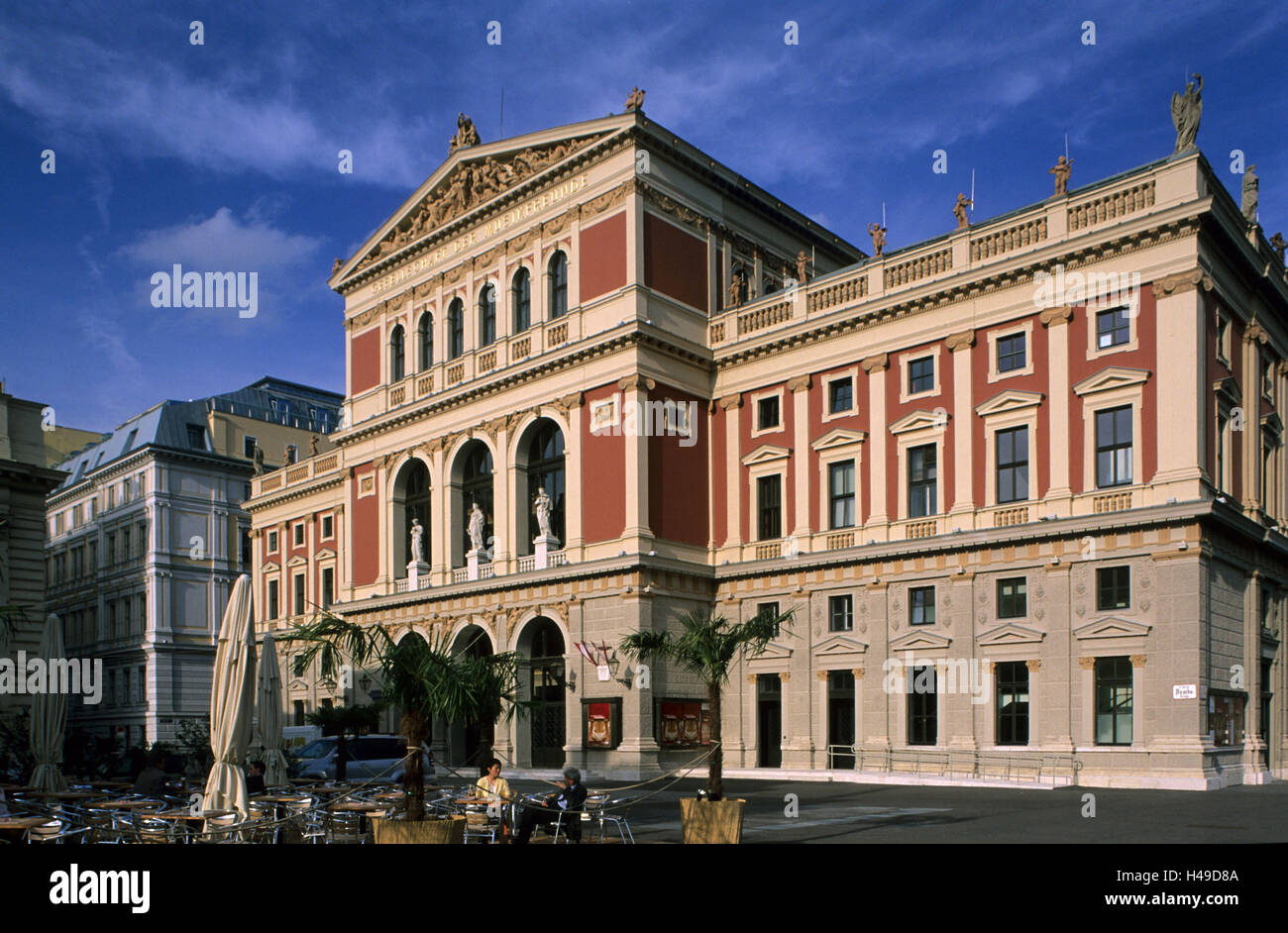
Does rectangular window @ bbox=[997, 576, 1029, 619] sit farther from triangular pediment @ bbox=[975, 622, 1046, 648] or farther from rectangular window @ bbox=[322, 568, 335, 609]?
rectangular window @ bbox=[322, 568, 335, 609]

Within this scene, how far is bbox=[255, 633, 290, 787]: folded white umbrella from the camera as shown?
2592 cm

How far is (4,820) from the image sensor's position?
16688 millimetres

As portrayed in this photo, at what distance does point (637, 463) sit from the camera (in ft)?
132

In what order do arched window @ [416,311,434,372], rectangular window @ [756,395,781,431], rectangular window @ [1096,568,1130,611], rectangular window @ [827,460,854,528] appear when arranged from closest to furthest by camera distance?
rectangular window @ [1096,568,1130,611] < rectangular window @ [827,460,854,528] < rectangular window @ [756,395,781,431] < arched window @ [416,311,434,372]

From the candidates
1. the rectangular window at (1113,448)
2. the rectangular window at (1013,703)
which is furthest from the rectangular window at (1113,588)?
the rectangular window at (1013,703)

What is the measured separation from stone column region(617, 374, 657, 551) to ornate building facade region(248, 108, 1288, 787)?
0.16 meters

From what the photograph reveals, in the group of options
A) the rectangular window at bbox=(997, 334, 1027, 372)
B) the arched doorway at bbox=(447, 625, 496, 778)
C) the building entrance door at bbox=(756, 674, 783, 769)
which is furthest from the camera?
the arched doorway at bbox=(447, 625, 496, 778)

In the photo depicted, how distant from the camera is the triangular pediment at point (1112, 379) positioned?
32375mm

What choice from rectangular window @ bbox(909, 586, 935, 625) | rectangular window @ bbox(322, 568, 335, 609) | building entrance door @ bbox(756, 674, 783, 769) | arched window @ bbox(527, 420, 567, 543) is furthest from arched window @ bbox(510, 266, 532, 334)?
rectangular window @ bbox(322, 568, 335, 609)

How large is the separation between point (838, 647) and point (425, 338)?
23.8m

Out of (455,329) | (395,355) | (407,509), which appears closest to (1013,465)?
(455,329)

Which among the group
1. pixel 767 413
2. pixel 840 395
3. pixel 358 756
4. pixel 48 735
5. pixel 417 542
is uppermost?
pixel 840 395

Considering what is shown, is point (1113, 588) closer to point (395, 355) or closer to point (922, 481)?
point (922, 481)
